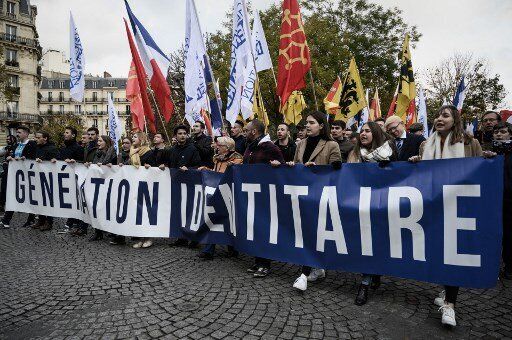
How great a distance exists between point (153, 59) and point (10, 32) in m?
58.5

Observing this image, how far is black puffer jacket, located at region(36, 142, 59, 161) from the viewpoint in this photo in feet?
23.4

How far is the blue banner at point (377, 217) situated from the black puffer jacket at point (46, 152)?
4.50 meters

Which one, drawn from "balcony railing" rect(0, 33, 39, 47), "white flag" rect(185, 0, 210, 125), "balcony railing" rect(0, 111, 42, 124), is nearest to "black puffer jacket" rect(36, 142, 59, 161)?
"white flag" rect(185, 0, 210, 125)

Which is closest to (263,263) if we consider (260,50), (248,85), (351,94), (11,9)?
(248,85)

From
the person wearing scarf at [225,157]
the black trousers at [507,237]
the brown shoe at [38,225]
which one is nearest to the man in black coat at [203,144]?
the person wearing scarf at [225,157]

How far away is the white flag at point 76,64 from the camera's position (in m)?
7.92

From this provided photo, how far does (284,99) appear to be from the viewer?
6.04m

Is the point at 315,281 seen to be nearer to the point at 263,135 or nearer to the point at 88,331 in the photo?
the point at 263,135

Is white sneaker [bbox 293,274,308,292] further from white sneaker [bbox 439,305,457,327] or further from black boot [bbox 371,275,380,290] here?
white sneaker [bbox 439,305,457,327]

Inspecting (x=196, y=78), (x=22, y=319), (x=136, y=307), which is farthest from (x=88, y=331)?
(x=196, y=78)

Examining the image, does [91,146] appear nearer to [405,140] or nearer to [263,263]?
[263,263]

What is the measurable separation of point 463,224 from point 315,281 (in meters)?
1.84

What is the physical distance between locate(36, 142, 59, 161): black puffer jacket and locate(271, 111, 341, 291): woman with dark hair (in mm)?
5473

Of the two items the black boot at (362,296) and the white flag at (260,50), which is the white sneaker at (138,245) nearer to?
the black boot at (362,296)
